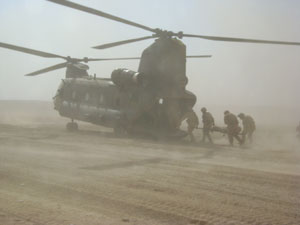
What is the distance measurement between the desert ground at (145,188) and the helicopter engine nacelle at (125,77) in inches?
209

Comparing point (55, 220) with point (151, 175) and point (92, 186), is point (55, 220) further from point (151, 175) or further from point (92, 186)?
point (151, 175)

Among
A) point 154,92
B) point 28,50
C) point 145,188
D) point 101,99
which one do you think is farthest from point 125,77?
point 145,188

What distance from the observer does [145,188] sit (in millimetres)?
6352

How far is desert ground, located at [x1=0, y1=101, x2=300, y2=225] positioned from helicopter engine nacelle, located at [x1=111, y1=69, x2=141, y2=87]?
17.4 feet

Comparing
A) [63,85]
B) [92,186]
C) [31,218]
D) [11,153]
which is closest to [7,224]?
[31,218]

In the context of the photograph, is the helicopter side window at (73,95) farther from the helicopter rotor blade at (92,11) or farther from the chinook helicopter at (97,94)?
the helicopter rotor blade at (92,11)

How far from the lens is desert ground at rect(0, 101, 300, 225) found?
16.1 feet

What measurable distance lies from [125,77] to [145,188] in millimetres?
9682

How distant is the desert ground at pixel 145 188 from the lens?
16.1 feet

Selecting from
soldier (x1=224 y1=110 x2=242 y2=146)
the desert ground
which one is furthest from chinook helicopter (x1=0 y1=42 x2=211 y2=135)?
the desert ground

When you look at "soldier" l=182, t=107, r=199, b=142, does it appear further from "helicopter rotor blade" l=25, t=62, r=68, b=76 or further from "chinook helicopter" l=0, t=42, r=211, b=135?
"helicopter rotor blade" l=25, t=62, r=68, b=76

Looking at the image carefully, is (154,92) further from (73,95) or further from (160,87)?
(73,95)

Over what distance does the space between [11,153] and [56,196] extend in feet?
15.8

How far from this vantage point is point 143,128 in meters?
15.5
